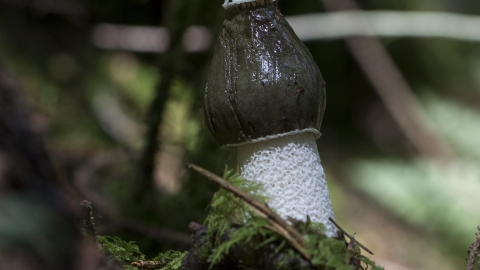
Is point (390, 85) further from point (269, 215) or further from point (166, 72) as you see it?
point (269, 215)

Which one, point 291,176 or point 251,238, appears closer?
point 251,238

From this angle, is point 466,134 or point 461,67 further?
point 461,67

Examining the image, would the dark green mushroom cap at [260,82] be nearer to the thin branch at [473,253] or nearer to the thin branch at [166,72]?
the thin branch at [473,253]

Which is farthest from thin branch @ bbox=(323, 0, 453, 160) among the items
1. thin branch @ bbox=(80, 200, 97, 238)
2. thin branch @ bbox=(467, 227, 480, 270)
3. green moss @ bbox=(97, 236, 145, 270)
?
thin branch @ bbox=(80, 200, 97, 238)

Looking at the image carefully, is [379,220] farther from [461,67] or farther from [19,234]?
[19,234]

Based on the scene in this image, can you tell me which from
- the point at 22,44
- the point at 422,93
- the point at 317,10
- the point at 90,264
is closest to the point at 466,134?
the point at 422,93

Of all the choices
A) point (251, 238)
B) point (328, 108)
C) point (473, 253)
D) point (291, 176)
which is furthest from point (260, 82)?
point (328, 108)

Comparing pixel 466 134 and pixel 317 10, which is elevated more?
pixel 317 10
